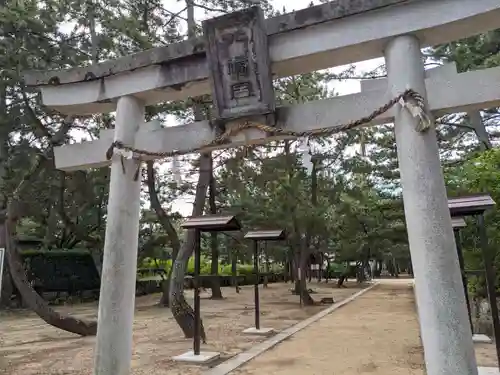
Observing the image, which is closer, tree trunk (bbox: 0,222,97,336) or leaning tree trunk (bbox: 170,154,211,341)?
leaning tree trunk (bbox: 170,154,211,341)

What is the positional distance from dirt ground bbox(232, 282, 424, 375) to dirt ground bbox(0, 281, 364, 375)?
96 cm

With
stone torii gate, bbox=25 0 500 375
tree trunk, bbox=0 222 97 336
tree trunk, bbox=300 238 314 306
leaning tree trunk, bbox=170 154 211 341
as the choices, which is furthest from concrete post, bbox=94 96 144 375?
tree trunk, bbox=300 238 314 306

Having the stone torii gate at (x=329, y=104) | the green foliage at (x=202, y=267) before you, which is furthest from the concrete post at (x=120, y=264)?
the green foliage at (x=202, y=267)

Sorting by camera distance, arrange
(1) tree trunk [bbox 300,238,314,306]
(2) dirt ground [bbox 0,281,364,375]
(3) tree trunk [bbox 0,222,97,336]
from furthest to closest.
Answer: (1) tree trunk [bbox 300,238,314,306], (3) tree trunk [bbox 0,222,97,336], (2) dirt ground [bbox 0,281,364,375]

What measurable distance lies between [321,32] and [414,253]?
2.17 meters

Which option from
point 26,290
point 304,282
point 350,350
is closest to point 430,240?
point 350,350

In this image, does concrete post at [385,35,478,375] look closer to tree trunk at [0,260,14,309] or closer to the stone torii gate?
the stone torii gate

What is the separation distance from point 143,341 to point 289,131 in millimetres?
6958

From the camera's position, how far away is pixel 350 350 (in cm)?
747

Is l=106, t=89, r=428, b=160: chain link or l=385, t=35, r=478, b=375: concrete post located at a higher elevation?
l=106, t=89, r=428, b=160: chain link

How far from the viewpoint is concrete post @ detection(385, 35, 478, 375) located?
322 centimetres

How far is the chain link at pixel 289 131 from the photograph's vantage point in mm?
3490

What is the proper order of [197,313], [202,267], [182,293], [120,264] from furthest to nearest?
[202,267] → [182,293] → [197,313] → [120,264]

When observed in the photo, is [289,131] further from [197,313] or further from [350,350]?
[350,350]
